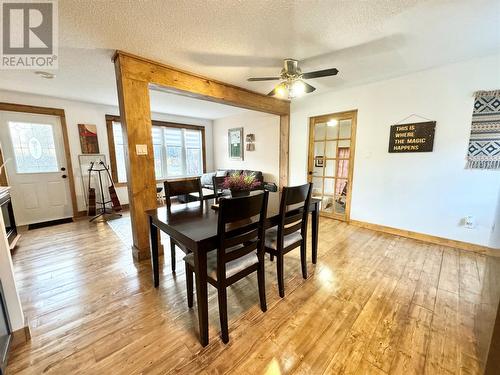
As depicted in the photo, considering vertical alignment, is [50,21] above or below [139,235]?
above

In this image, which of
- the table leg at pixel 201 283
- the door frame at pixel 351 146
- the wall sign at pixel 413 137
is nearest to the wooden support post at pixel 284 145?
the door frame at pixel 351 146

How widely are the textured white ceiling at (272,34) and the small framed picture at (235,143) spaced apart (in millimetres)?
2746

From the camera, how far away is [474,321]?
151cm

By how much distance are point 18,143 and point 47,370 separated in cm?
416

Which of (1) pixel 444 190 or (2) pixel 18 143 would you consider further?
(2) pixel 18 143

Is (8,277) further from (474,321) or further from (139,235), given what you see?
Answer: (474,321)

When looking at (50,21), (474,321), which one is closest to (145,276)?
(50,21)

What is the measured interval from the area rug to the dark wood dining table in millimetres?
2187

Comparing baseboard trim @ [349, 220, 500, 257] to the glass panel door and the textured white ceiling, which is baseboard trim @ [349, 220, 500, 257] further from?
the textured white ceiling

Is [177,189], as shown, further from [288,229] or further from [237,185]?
[288,229]

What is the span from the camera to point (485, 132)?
241 centimetres

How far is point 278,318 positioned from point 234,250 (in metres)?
0.68

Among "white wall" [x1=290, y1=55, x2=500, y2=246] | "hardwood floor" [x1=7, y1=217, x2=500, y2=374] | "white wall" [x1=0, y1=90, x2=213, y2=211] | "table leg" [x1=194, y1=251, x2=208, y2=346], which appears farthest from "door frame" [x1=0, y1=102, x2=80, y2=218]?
"white wall" [x1=290, y1=55, x2=500, y2=246]

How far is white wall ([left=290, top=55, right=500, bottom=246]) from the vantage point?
97.7 inches
